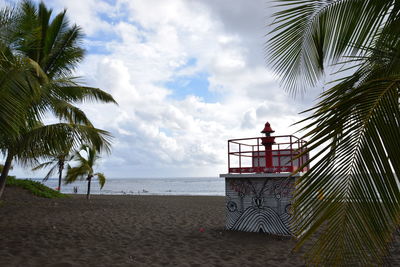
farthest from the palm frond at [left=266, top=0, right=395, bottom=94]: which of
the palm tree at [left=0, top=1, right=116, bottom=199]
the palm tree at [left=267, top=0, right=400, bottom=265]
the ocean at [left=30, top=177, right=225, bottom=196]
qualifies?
the ocean at [left=30, top=177, right=225, bottom=196]

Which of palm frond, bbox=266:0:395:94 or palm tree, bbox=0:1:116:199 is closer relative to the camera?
palm frond, bbox=266:0:395:94

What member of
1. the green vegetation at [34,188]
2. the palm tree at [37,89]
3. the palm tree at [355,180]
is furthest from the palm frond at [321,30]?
the green vegetation at [34,188]

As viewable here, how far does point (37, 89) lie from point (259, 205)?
7.19m

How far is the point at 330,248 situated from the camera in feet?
6.21

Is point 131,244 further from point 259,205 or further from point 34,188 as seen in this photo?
point 34,188

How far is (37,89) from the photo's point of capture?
5.32 metres

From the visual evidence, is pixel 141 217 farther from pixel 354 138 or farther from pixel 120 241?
pixel 354 138

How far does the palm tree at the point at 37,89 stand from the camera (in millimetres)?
5023

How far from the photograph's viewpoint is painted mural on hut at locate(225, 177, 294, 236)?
934 cm

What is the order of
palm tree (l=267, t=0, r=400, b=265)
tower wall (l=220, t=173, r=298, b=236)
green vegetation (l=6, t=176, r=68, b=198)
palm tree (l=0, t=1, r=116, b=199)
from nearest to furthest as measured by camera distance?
palm tree (l=267, t=0, r=400, b=265)
palm tree (l=0, t=1, r=116, b=199)
tower wall (l=220, t=173, r=298, b=236)
green vegetation (l=6, t=176, r=68, b=198)

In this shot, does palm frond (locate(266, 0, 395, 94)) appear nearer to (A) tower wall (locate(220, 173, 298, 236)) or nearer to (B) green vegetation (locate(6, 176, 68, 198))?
(A) tower wall (locate(220, 173, 298, 236))

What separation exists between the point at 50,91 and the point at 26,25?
229 centimetres

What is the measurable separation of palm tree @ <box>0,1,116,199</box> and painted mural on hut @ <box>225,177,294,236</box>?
4.49 metres

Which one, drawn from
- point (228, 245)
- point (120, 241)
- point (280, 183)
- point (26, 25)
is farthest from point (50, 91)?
point (280, 183)
